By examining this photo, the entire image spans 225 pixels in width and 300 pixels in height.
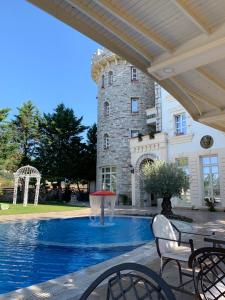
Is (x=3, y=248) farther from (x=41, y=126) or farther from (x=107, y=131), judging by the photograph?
(x=41, y=126)

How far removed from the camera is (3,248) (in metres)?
7.49

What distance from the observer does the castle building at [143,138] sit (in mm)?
19656

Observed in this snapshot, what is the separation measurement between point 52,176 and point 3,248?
70.5ft

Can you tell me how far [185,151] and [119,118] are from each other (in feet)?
27.0

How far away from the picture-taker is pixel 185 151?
68.0ft

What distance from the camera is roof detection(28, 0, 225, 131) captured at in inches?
125

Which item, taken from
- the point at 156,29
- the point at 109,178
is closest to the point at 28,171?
the point at 109,178

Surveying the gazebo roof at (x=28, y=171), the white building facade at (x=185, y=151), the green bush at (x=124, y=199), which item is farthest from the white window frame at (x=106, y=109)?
the gazebo roof at (x=28, y=171)

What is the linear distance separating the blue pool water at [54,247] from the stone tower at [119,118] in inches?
533

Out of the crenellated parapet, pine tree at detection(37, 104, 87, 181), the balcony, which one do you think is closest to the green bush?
pine tree at detection(37, 104, 87, 181)

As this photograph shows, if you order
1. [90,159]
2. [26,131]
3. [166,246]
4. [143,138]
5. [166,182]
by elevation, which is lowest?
[166,246]

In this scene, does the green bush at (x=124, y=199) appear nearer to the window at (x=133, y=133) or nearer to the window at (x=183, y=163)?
the window at (x=133, y=133)

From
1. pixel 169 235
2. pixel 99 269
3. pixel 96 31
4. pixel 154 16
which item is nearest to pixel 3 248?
pixel 99 269

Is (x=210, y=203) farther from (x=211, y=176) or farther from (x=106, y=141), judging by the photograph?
(x=106, y=141)
